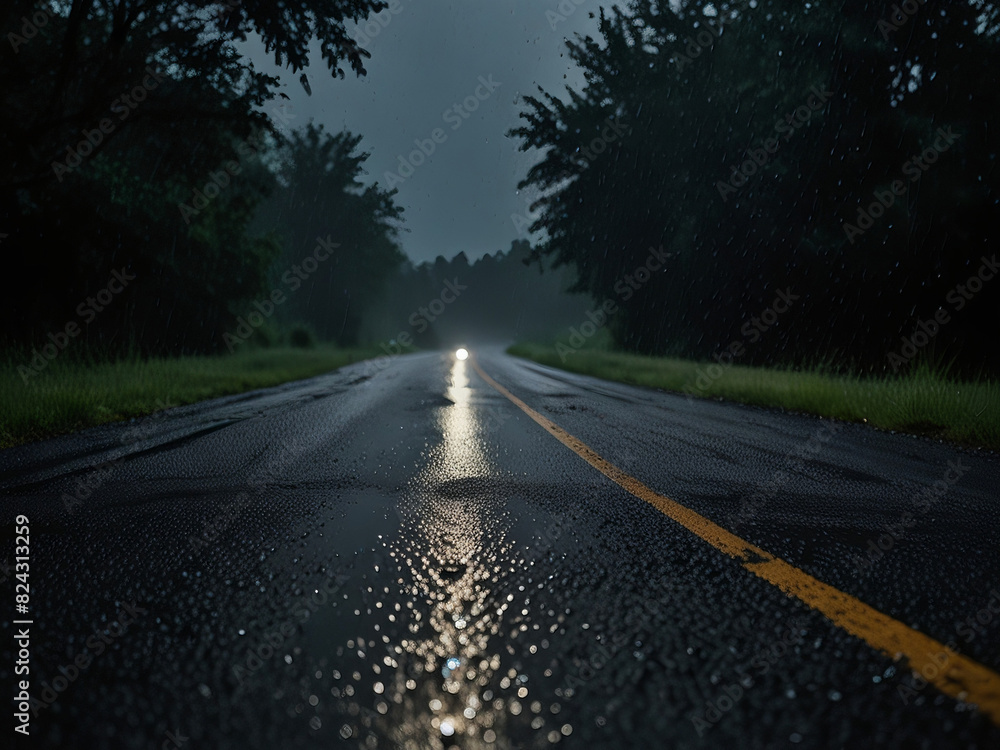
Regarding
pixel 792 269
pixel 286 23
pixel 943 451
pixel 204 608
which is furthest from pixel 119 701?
pixel 792 269

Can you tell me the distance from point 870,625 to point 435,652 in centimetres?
131

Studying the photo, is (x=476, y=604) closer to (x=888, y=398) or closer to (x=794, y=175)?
(x=888, y=398)

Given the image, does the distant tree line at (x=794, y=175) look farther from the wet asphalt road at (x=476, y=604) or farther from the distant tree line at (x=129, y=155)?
the distant tree line at (x=129, y=155)

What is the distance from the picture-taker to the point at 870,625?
164 centimetres

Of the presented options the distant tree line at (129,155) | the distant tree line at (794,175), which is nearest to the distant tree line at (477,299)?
the distant tree line at (794,175)

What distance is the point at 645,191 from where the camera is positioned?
74.9ft

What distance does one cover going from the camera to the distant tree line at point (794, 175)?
12.8 m

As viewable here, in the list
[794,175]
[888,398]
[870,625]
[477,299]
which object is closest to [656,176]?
[794,175]

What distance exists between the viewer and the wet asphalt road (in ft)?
3.97

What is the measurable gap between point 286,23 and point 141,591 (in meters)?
10.7

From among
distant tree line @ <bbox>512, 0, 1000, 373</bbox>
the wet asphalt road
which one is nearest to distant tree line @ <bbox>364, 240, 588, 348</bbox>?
distant tree line @ <bbox>512, 0, 1000, 373</bbox>

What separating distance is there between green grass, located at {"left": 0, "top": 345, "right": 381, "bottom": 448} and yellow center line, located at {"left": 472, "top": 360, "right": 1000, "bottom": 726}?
6.06 m

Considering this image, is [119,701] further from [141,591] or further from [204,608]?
[141,591]

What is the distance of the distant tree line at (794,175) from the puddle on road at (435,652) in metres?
10.1
